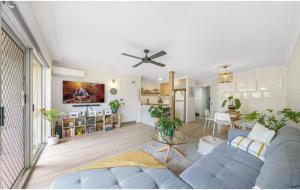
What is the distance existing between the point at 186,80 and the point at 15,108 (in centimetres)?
569

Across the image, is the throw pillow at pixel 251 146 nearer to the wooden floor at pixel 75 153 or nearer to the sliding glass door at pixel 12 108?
the wooden floor at pixel 75 153

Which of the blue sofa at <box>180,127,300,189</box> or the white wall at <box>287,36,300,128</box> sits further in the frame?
the white wall at <box>287,36,300,128</box>

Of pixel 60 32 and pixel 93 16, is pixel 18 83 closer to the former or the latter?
pixel 60 32

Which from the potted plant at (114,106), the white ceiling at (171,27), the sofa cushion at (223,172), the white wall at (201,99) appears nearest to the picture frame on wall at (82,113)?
the potted plant at (114,106)

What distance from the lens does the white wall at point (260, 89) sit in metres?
4.34

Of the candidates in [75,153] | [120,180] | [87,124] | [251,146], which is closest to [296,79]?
[251,146]

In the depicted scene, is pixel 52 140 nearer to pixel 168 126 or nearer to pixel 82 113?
pixel 82 113

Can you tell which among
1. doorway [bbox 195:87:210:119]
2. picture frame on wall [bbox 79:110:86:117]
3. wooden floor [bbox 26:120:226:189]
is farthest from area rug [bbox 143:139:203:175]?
doorway [bbox 195:87:210:119]

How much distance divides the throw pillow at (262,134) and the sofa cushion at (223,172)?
316 millimetres

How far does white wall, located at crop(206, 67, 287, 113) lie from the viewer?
14.2 feet

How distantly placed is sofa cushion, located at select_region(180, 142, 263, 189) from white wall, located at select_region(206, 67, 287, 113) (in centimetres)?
410

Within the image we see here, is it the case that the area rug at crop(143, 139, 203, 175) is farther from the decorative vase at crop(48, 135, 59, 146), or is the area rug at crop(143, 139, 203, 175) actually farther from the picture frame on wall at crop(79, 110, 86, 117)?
the picture frame on wall at crop(79, 110, 86, 117)

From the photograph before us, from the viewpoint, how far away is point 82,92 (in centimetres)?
442

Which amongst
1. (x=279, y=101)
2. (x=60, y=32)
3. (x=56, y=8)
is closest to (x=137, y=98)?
(x=60, y=32)
